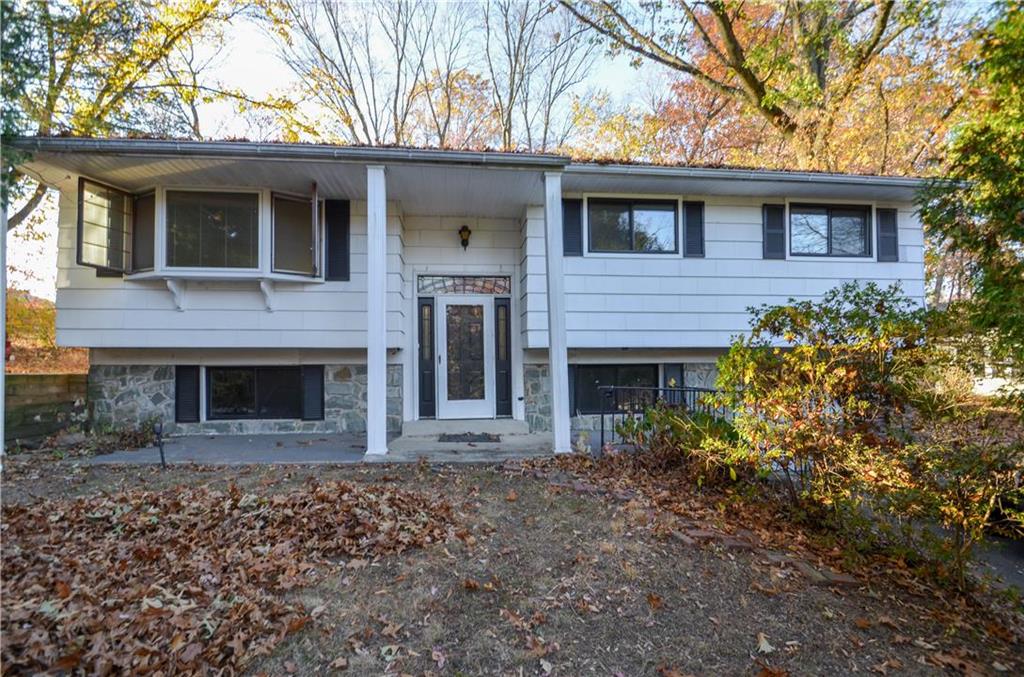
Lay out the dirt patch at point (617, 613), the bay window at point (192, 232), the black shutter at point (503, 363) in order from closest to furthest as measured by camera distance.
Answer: the dirt patch at point (617, 613)
the bay window at point (192, 232)
the black shutter at point (503, 363)

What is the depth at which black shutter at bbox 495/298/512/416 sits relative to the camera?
731cm

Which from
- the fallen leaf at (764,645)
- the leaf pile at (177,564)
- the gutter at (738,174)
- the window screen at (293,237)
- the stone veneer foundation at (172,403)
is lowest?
the fallen leaf at (764,645)

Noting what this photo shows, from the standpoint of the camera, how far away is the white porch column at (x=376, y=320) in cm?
527

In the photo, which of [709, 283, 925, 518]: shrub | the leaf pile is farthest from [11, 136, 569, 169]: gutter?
the leaf pile

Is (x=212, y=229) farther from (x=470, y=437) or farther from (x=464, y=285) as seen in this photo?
(x=470, y=437)

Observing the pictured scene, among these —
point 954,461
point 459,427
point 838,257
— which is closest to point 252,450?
point 459,427

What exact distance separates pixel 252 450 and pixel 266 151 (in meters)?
3.48

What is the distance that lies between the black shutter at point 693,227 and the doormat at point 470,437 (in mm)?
3921

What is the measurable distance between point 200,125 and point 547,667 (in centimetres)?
1358

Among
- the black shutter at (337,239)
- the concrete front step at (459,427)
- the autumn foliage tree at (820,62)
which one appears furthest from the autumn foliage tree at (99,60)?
the autumn foliage tree at (820,62)

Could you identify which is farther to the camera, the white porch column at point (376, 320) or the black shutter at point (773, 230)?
the black shutter at point (773, 230)

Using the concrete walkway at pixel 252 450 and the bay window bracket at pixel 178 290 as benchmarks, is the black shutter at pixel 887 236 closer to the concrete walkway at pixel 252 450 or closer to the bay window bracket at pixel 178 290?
the concrete walkway at pixel 252 450

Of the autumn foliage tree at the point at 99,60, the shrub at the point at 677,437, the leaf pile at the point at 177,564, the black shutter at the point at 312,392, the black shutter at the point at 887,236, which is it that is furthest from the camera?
the black shutter at the point at 887,236

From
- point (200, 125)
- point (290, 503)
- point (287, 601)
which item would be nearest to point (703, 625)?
point (287, 601)
